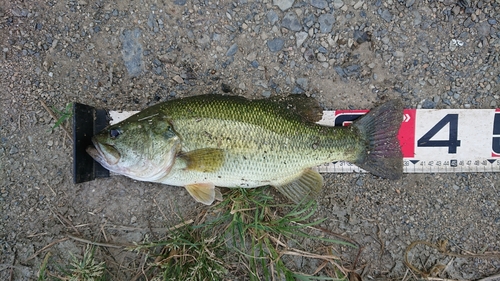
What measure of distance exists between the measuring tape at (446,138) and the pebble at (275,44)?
769 mm

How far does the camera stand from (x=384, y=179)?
3420mm

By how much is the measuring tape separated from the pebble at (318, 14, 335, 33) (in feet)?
2.60

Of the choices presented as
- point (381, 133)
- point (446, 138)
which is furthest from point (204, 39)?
point (446, 138)

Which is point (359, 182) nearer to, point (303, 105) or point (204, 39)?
point (303, 105)

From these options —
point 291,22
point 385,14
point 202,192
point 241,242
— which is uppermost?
point 385,14

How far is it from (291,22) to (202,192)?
1.81 meters

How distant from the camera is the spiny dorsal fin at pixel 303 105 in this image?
10.3 ft

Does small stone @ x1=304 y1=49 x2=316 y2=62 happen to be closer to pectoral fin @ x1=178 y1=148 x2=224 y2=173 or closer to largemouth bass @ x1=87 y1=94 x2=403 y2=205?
largemouth bass @ x1=87 y1=94 x2=403 y2=205

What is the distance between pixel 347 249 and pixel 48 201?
2.93m

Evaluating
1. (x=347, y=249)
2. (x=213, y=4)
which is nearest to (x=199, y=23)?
(x=213, y=4)

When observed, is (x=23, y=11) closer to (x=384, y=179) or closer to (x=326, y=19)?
(x=326, y=19)

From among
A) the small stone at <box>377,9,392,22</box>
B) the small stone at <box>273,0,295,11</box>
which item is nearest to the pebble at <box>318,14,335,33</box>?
the small stone at <box>273,0,295,11</box>

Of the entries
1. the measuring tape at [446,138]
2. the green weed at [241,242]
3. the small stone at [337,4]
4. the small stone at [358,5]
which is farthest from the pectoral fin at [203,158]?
the small stone at [358,5]

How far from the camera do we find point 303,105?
3.16 metres
